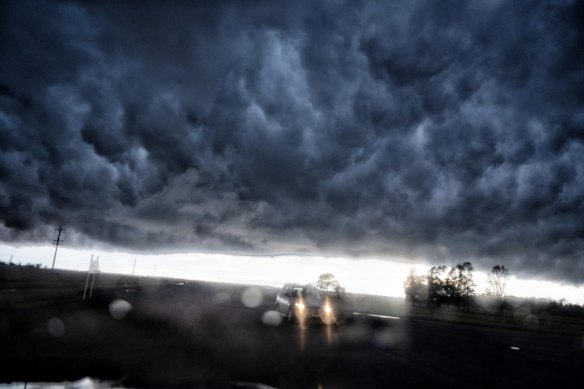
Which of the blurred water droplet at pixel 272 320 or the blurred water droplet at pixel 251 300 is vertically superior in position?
the blurred water droplet at pixel 272 320

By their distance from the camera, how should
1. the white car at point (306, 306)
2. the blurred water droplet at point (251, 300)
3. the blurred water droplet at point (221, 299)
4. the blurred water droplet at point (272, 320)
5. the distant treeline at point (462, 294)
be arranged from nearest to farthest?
1. the white car at point (306, 306)
2. the blurred water droplet at point (272, 320)
3. the blurred water droplet at point (251, 300)
4. the blurred water droplet at point (221, 299)
5. the distant treeline at point (462, 294)

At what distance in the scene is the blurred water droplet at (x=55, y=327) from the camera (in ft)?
32.3

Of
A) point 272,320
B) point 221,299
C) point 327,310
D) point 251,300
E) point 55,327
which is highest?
point 327,310

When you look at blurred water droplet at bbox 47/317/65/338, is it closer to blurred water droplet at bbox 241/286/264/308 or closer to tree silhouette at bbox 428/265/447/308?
blurred water droplet at bbox 241/286/264/308

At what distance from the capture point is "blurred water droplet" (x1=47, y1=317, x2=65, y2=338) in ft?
32.3

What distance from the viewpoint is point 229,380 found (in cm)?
604

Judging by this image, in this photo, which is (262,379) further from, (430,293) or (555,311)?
(555,311)

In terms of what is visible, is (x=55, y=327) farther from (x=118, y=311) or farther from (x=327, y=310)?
(x=327, y=310)

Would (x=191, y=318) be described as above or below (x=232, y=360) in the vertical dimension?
below

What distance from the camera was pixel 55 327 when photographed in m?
11.0

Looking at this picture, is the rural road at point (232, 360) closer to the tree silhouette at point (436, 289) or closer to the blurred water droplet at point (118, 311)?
the blurred water droplet at point (118, 311)

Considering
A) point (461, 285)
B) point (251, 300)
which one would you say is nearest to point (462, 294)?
point (461, 285)

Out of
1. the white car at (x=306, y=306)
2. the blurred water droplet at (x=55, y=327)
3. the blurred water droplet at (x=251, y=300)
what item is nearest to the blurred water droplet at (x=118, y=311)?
the blurred water droplet at (x=55, y=327)

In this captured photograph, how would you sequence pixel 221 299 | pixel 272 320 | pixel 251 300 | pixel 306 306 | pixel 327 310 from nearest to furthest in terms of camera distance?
pixel 306 306 → pixel 327 310 → pixel 272 320 → pixel 221 299 → pixel 251 300
